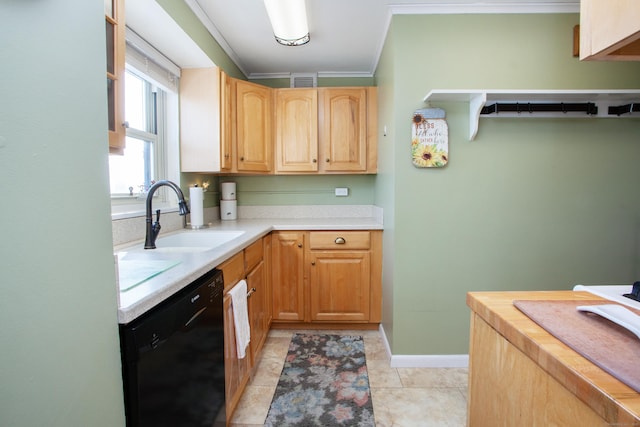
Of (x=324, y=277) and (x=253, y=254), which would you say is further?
(x=324, y=277)

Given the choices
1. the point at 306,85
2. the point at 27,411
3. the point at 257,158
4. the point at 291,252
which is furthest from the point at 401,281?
the point at 306,85

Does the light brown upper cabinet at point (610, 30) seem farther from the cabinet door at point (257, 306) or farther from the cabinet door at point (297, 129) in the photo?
the cabinet door at point (297, 129)

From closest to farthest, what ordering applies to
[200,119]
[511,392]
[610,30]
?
[610,30], [511,392], [200,119]

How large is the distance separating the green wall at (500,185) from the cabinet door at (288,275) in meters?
0.83

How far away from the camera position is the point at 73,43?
663 mm

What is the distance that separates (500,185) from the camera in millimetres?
2055

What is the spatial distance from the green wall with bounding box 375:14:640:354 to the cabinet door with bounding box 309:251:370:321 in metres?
0.51

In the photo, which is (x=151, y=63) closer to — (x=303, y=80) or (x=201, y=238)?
(x=201, y=238)

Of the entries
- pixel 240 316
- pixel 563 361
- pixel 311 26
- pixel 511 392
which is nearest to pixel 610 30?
pixel 563 361

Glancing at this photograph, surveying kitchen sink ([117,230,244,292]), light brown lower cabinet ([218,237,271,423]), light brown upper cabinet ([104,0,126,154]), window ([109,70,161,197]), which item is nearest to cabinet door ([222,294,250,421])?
light brown lower cabinet ([218,237,271,423])

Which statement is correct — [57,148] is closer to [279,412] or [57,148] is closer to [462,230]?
[279,412]

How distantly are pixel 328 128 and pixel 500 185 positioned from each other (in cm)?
149

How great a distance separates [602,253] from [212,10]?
9.72 ft

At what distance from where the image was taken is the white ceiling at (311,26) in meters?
1.91
